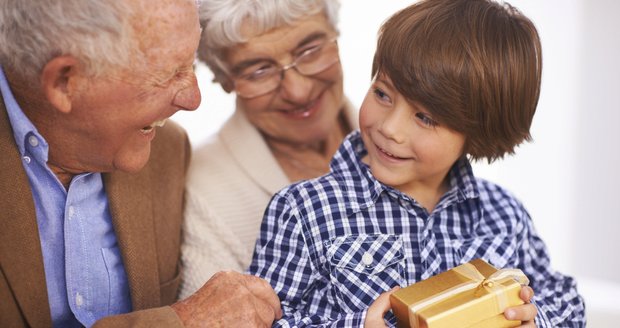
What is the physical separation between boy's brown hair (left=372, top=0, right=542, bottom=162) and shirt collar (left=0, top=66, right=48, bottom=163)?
83cm

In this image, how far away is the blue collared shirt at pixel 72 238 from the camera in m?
1.68

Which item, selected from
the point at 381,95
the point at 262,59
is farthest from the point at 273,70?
the point at 381,95

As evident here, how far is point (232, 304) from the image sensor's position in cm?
178

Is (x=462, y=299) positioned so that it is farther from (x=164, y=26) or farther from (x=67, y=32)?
(x=67, y=32)

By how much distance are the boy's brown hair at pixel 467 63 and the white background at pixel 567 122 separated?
6.30ft

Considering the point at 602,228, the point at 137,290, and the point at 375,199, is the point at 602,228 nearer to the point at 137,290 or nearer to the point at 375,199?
the point at 375,199

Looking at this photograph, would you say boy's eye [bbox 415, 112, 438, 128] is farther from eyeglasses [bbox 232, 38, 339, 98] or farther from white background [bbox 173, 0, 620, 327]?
white background [bbox 173, 0, 620, 327]

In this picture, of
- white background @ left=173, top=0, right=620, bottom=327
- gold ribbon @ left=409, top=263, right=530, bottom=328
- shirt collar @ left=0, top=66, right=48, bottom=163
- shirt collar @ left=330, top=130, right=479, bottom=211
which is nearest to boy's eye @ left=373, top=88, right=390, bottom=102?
shirt collar @ left=330, top=130, right=479, bottom=211

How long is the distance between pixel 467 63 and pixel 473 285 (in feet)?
1.73

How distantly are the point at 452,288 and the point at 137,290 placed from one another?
82 cm

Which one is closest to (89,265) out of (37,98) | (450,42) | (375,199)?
(37,98)

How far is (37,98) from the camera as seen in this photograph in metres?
1.64

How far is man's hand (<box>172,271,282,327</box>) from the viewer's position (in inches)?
69.5

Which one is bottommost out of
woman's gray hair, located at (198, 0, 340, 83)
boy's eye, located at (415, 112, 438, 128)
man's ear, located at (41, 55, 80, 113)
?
boy's eye, located at (415, 112, 438, 128)
